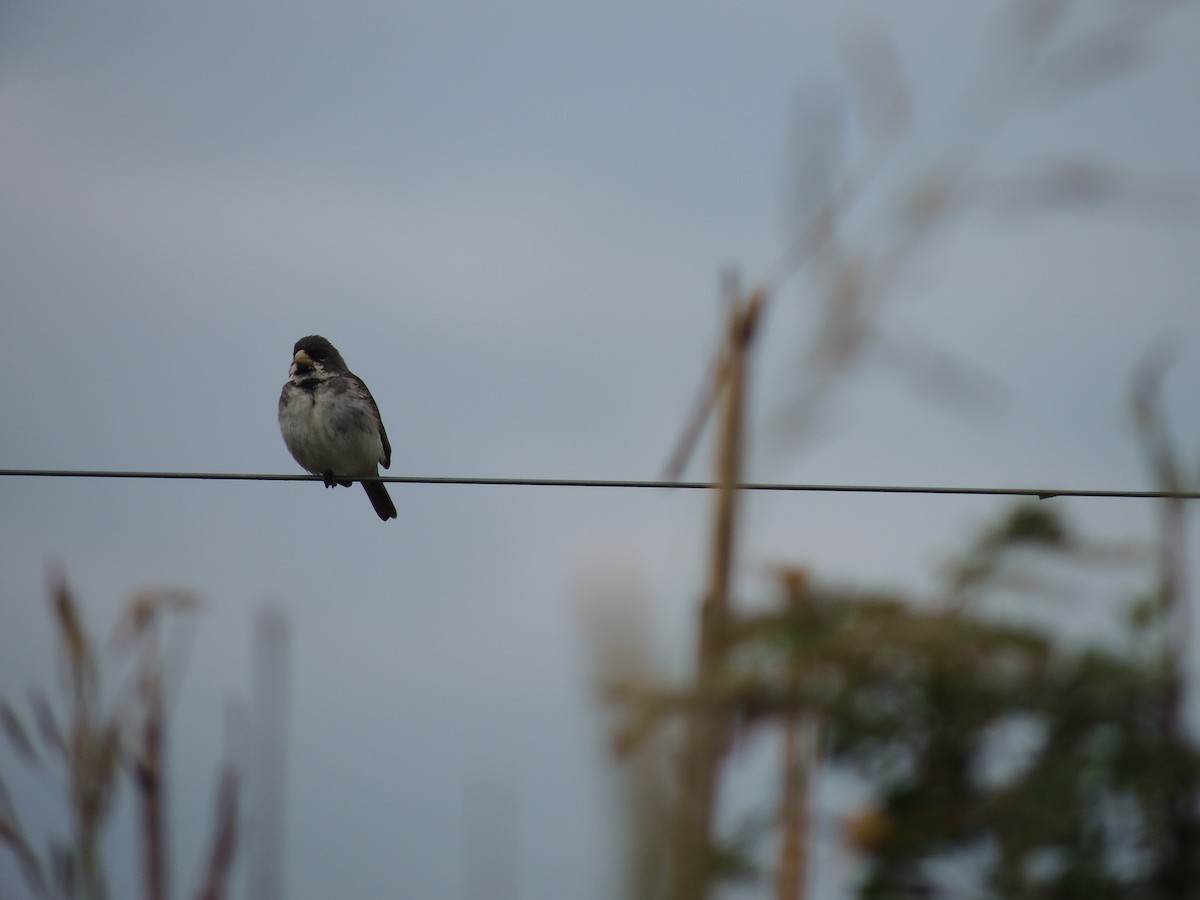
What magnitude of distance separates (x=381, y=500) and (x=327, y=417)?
1.01 m

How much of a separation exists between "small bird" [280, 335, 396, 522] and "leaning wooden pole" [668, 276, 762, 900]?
613 centimetres

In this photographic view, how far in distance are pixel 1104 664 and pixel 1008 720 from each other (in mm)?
813

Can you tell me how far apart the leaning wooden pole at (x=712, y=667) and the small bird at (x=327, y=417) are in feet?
20.1

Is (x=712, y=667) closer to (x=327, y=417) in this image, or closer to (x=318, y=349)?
(x=327, y=417)

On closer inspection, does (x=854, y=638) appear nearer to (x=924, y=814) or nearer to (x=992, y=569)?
(x=992, y=569)

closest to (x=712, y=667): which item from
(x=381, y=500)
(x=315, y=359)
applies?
(x=315, y=359)

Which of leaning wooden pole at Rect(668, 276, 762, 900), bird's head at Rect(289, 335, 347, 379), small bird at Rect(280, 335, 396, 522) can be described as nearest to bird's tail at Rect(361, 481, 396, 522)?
small bird at Rect(280, 335, 396, 522)

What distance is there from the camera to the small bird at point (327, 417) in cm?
768

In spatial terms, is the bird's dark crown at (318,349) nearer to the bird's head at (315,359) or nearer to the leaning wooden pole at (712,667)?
the bird's head at (315,359)

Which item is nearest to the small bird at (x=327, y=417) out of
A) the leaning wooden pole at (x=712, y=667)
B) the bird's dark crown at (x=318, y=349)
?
the bird's dark crown at (x=318, y=349)

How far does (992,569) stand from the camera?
6.79 m

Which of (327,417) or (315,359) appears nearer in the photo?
(327,417)

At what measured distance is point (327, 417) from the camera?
7664 mm

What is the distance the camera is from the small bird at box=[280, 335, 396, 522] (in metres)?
7.68
